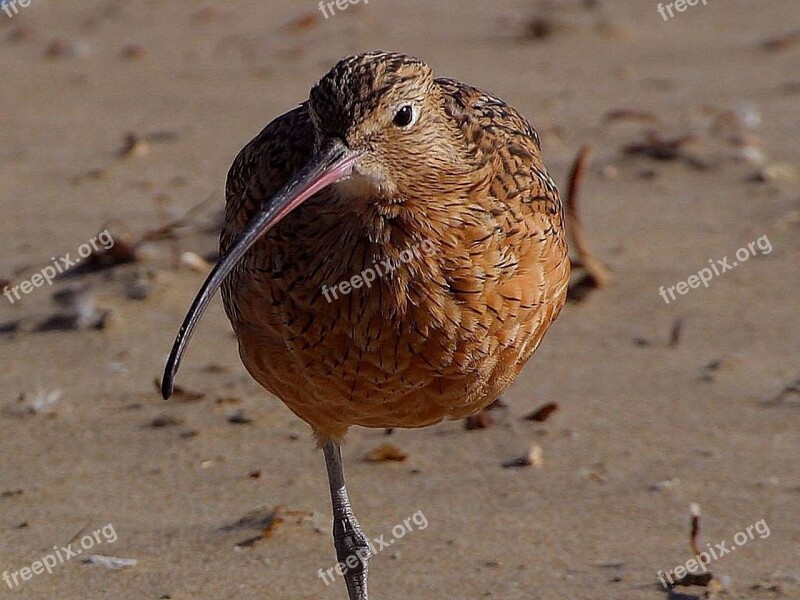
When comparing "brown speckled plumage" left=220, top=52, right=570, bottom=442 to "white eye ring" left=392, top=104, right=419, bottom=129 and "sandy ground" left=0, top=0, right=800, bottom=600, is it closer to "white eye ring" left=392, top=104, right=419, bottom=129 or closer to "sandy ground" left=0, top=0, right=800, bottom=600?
"white eye ring" left=392, top=104, right=419, bottom=129

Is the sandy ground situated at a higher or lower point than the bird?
lower

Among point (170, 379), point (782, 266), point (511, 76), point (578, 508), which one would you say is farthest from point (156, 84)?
point (170, 379)

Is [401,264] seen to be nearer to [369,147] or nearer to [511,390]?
[369,147]

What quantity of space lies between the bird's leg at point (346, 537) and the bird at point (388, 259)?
10 millimetres

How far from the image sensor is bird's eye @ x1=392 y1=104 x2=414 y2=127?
4.27m

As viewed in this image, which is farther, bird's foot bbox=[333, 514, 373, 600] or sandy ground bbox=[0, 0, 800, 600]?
sandy ground bbox=[0, 0, 800, 600]

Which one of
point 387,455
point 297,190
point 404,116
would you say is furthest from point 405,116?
point 387,455

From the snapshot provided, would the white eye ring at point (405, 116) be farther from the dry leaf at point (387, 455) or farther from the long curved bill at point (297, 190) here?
the dry leaf at point (387, 455)

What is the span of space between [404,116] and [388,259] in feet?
1.42

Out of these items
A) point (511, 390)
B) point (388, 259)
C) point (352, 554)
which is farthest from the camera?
point (511, 390)

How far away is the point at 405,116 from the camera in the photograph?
430cm

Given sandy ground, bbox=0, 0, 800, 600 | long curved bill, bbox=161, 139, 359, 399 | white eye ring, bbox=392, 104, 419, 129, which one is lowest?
sandy ground, bbox=0, 0, 800, 600

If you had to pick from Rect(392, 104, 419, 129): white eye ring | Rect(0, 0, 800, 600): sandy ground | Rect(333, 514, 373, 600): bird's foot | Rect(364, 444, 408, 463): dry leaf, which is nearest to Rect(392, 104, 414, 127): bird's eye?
Rect(392, 104, 419, 129): white eye ring

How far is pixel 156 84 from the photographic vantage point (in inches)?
400
